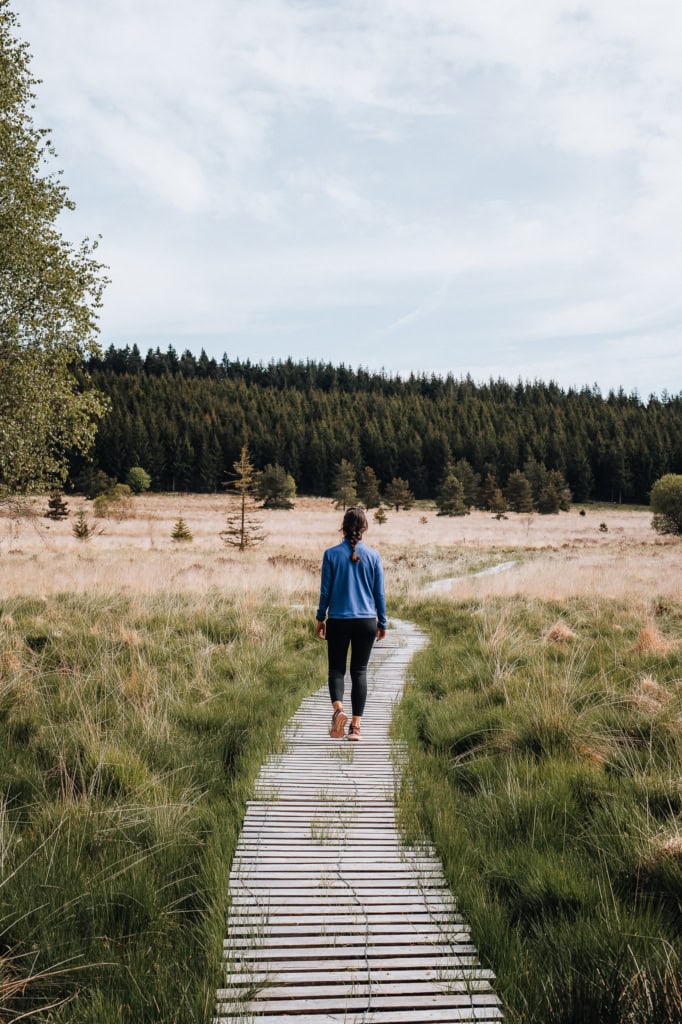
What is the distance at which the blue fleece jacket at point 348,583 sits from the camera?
6.16 metres

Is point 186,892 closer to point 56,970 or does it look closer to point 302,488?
point 56,970

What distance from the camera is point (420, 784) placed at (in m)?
4.77

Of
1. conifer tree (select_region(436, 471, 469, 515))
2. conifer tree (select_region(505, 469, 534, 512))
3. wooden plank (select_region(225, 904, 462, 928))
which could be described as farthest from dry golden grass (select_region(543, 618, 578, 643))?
conifer tree (select_region(505, 469, 534, 512))

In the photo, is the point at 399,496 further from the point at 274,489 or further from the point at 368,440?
the point at 368,440

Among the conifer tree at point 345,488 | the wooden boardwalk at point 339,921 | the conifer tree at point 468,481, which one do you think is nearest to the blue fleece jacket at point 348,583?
the wooden boardwalk at point 339,921

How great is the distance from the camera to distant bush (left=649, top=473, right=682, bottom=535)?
4231cm

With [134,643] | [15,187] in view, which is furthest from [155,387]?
[134,643]

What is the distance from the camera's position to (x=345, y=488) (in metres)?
76.0

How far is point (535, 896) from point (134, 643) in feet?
21.4

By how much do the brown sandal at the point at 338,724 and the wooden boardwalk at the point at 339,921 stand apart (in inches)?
35.3

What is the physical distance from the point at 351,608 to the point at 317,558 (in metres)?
24.2

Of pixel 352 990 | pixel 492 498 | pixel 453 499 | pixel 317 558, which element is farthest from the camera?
pixel 492 498

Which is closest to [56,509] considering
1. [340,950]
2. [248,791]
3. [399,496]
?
[399,496]

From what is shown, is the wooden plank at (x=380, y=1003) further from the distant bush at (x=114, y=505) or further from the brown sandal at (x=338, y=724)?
the distant bush at (x=114, y=505)
